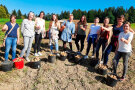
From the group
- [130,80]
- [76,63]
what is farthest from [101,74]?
[76,63]

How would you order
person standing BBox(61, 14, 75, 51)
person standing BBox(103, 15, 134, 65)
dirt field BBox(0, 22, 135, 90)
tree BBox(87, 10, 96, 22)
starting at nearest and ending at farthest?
dirt field BBox(0, 22, 135, 90)
person standing BBox(103, 15, 134, 65)
person standing BBox(61, 14, 75, 51)
tree BBox(87, 10, 96, 22)

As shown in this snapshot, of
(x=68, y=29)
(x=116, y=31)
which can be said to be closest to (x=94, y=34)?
(x=116, y=31)

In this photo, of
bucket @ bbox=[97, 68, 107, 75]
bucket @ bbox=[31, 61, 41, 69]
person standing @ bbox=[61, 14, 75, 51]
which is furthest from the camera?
person standing @ bbox=[61, 14, 75, 51]

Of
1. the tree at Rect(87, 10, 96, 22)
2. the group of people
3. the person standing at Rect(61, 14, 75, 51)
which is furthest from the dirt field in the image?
the tree at Rect(87, 10, 96, 22)

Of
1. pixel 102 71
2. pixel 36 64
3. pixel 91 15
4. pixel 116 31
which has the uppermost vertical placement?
pixel 91 15

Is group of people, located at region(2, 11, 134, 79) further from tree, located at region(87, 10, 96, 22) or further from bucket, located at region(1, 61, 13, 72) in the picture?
tree, located at region(87, 10, 96, 22)

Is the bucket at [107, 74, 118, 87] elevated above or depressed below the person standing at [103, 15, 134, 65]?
below

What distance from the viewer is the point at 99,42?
470 centimetres

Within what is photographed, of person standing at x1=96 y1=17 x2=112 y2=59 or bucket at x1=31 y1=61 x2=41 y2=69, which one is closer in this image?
person standing at x1=96 y1=17 x2=112 y2=59

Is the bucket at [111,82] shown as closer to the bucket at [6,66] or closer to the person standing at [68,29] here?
the person standing at [68,29]

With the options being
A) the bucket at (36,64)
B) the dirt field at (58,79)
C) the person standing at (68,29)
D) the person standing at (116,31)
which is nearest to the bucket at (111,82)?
the dirt field at (58,79)

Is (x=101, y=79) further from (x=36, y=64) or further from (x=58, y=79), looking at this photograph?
(x=36, y=64)

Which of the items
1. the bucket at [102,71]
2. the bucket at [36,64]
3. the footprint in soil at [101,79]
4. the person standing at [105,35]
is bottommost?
Result: the footprint in soil at [101,79]

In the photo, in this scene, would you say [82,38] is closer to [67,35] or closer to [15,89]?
[67,35]
